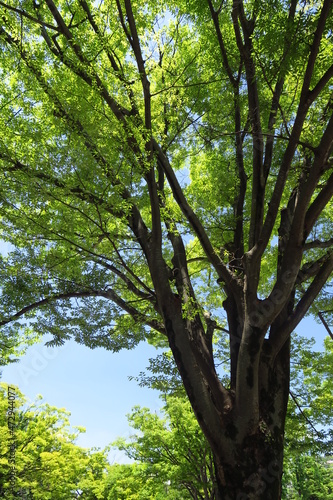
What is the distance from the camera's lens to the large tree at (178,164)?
317 centimetres

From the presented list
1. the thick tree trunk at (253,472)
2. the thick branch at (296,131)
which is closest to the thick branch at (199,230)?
the thick branch at (296,131)

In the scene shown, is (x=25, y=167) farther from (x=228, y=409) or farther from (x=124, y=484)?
(x=124, y=484)

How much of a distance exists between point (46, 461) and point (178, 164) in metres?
9.45

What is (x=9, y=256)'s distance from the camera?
5.54m

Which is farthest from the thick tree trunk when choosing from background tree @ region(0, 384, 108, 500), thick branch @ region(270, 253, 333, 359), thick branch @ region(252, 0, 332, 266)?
background tree @ region(0, 384, 108, 500)

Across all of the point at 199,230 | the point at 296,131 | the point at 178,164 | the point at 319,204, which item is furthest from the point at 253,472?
the point at 178,164

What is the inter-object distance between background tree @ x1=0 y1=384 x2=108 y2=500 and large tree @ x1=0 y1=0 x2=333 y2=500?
22.2ft

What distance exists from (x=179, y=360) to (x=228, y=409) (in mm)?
622

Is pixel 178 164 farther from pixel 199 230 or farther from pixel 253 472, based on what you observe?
pixel 253 472

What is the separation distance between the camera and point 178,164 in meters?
5.97

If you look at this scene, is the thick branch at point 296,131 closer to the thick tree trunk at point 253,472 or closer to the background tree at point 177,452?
the thick tree trunk at point 253,472

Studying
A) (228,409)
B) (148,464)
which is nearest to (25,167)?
(228,409)

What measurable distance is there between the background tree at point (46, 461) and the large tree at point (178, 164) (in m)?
6.76

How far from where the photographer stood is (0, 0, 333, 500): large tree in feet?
10.4
